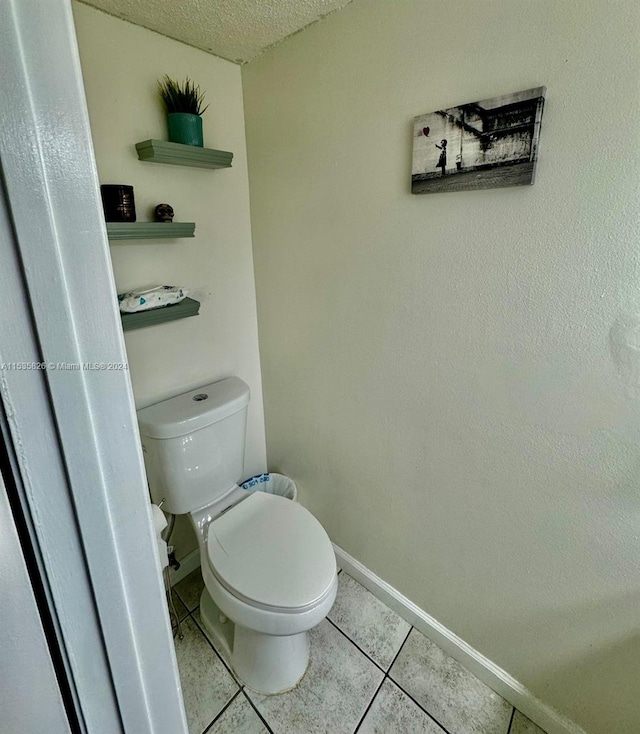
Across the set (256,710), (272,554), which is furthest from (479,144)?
(256,710)

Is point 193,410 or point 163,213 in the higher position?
point 163,213

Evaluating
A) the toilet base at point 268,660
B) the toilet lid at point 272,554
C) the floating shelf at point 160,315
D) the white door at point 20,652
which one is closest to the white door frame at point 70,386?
the white door at point 20,652

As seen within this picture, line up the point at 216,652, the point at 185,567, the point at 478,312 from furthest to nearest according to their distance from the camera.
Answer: the point at 185,567 < the point at 216,652 < the point at 478,312

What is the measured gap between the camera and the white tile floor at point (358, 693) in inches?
47.9

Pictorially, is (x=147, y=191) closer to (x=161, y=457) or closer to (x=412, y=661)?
(x=161, y=457)

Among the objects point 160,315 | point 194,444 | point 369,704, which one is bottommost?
point 369,704

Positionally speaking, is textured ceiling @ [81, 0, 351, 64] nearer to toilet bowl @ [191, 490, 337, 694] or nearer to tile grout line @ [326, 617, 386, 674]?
toilet bowl @ [191, 490, 337, 694]

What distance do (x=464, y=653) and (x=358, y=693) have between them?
39 cm

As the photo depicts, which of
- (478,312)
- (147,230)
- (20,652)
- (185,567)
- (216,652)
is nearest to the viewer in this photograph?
(20,652)

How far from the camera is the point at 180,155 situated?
49.7 inches

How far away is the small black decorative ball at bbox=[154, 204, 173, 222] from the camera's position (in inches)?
51.8

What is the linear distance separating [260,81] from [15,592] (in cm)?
165

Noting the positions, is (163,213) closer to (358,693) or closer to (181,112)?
(181,112)

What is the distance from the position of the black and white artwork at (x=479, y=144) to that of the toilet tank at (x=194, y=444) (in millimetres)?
1002
